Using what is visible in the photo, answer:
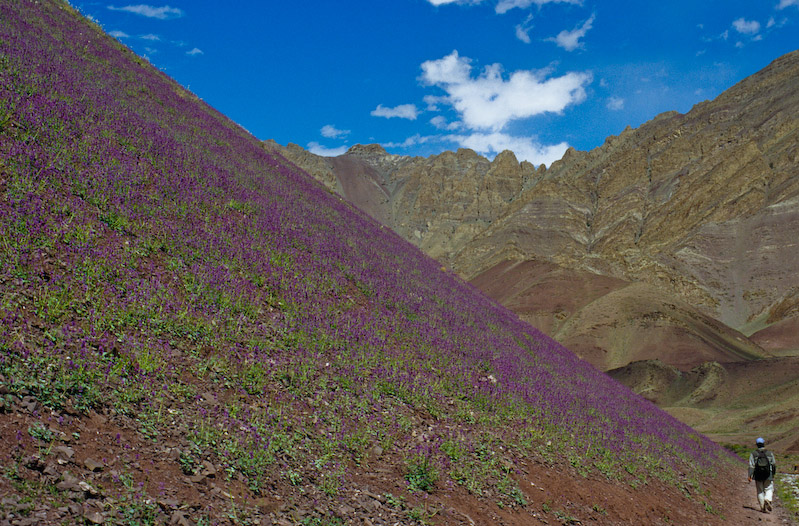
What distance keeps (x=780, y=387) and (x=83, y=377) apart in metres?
55.5

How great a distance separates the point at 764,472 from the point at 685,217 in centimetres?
11240

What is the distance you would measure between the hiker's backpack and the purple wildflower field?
6.13ft

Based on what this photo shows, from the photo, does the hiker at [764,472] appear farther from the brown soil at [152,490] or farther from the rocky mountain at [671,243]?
the rocky mountain at [671,243]

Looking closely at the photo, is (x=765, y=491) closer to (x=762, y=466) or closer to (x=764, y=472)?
(x=764, y=472)

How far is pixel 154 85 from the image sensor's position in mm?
18969

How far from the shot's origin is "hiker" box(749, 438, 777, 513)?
13516mm

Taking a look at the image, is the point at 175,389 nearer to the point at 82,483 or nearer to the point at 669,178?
the point at 82,483

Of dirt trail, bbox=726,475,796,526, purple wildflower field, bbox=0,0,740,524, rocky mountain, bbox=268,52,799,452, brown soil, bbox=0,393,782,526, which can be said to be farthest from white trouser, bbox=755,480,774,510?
rocky mountain, bbox=268,52,799,452

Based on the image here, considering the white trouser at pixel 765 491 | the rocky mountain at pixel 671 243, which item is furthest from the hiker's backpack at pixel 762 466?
the rocky mountain at pixel 671 243

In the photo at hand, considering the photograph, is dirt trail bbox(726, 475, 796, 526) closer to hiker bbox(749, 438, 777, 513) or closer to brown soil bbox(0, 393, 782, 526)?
hiker bbox(749, 438, 777, 513)

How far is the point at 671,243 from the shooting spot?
4294 inches

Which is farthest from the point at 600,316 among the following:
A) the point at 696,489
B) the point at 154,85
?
the point at 154,85

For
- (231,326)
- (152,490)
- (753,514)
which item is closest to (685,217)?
(753,514)

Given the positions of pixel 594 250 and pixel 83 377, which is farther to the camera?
pixel 594 250
